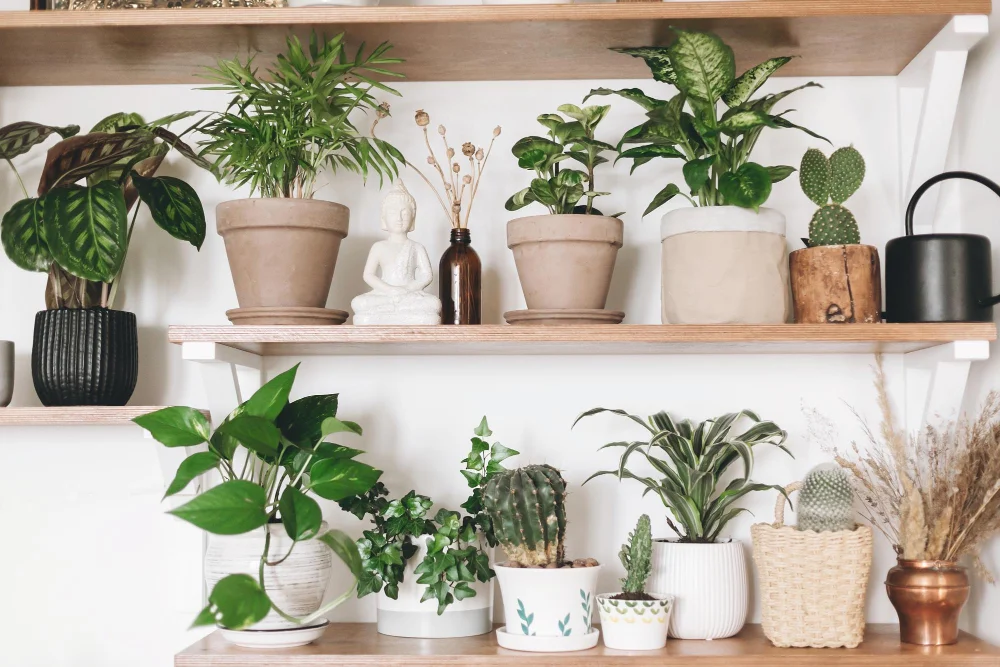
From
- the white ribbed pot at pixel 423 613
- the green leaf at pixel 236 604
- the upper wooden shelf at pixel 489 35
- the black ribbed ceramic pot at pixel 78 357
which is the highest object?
the upper wooden shelf at pixel 489 35

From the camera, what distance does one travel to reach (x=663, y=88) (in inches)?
58.6

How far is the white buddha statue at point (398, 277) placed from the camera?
128cm

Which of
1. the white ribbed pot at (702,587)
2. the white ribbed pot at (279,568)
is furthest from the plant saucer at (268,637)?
the white ribbed pot at (702,587)

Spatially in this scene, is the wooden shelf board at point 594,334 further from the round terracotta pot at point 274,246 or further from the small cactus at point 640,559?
the small cactus at point 640,559

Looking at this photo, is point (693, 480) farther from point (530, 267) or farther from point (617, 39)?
point (617, 39)

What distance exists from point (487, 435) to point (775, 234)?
1.61ft

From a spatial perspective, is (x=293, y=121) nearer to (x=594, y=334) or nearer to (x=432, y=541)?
(x=594, y=334)

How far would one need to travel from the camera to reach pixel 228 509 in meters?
1.08

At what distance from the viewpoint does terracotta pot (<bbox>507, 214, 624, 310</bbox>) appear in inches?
50.0

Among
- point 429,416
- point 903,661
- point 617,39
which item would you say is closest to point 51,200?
point 429,416

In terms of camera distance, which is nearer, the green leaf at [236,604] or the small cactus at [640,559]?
the green leaf at [236,604]

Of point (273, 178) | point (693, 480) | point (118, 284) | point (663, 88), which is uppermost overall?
point (663, 88)

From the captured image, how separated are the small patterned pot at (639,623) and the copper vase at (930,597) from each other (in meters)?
0.32

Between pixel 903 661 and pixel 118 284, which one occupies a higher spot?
pixel 118 284
